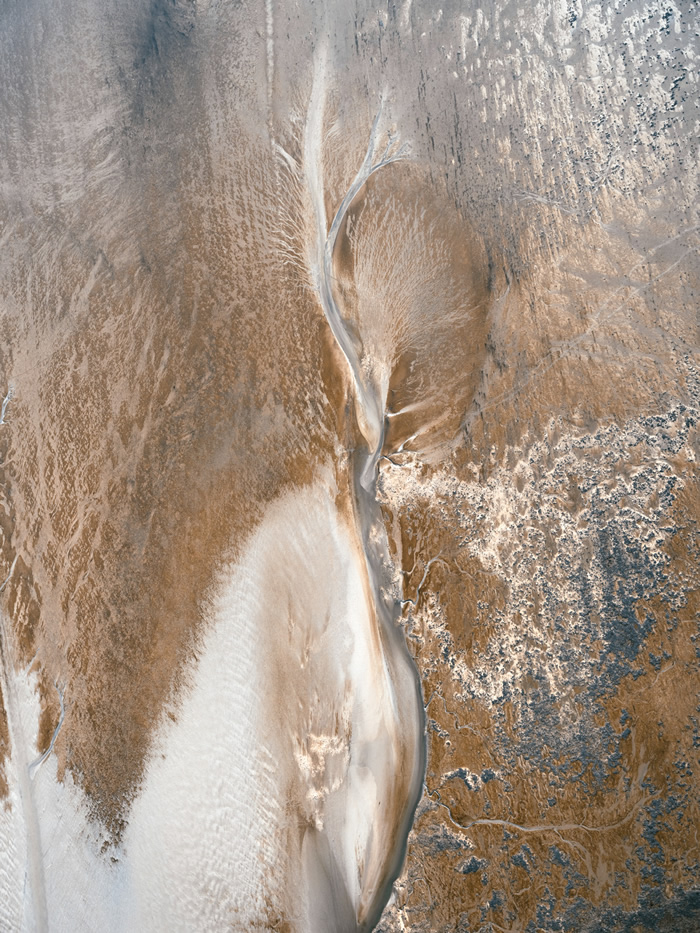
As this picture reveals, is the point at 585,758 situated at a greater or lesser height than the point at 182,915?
lesser

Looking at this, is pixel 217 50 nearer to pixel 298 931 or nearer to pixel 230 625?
pixel 230 625

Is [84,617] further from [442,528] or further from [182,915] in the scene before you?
[442,528]

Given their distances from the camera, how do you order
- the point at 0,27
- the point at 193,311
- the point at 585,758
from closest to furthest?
the point at 585,758 < the point at 193,311 < the point at 0,27

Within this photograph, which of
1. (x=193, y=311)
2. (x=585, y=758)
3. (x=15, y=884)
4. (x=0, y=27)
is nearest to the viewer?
(x=585, y=758)

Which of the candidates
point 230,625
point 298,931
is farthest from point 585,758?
point 230,625

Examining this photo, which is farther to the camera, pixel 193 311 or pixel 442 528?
pixel 193 311

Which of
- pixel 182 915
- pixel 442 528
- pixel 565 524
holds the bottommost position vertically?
pixel 182 915
